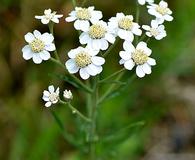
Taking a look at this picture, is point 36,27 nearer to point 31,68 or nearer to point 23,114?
point 31,68

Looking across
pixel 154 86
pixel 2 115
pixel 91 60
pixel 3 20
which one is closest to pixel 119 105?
pixel 154 86

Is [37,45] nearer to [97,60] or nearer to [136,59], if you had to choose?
[97,60]

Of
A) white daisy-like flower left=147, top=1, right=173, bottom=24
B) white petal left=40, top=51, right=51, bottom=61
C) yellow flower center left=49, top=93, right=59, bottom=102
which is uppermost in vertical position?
white petal left=40, top=51, right=51, bottom=61

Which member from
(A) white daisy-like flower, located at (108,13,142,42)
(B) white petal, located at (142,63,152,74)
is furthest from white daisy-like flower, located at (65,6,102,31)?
(B) white petal, located at (142,63,152,74)

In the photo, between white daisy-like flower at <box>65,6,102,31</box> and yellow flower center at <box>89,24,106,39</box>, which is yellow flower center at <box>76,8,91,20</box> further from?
yellow flower center at <box>89,24,106,39</box>

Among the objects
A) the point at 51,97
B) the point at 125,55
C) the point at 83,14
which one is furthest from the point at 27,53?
the point at 125,55

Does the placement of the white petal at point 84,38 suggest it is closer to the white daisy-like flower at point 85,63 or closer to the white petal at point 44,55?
the white daisy-like flower at point 85,63
